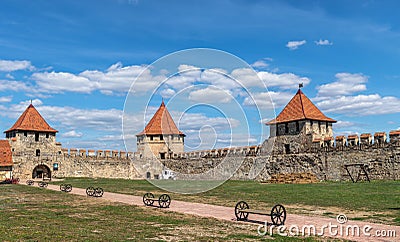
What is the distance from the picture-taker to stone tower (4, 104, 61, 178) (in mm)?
39594

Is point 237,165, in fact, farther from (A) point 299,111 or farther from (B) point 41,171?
(B) point 41,171

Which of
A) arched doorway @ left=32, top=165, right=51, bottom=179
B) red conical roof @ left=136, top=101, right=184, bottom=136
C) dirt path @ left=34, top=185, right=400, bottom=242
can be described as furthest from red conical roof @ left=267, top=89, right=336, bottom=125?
arched doorway @ left=32, top=165, right=51, bottom=179

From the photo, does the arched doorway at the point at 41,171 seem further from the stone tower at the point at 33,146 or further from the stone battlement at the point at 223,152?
the stone battlement at the point at 223,152

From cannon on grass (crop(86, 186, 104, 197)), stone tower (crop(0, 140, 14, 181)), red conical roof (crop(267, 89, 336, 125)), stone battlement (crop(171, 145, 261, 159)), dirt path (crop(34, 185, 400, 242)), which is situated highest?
red conical roof (crop(267, 89, 336, 125))

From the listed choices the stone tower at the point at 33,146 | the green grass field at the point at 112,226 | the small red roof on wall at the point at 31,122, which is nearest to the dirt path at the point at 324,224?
the green grass field at the point at 112,226

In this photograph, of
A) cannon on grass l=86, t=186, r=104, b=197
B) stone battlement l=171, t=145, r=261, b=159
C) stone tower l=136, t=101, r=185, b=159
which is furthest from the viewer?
stone tower l=136, t=101, r=185, b=159

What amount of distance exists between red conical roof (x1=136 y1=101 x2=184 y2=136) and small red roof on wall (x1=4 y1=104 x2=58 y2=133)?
11.1m

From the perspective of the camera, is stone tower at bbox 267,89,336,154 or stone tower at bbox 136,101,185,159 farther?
stone tower at bbox 136,101,185,159

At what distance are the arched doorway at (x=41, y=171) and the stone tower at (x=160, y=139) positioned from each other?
11344 millimetres

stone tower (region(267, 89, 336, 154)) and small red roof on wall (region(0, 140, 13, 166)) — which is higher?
stone tower (region(267, 89, 336, 154))

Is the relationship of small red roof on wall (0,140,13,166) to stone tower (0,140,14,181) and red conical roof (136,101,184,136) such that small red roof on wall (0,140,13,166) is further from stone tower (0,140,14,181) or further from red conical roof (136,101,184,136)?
red conical roof (136,101,184,136)

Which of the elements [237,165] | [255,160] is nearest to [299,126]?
[255,160]

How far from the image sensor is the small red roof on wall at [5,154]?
37.5 m

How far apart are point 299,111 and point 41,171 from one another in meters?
27.5
